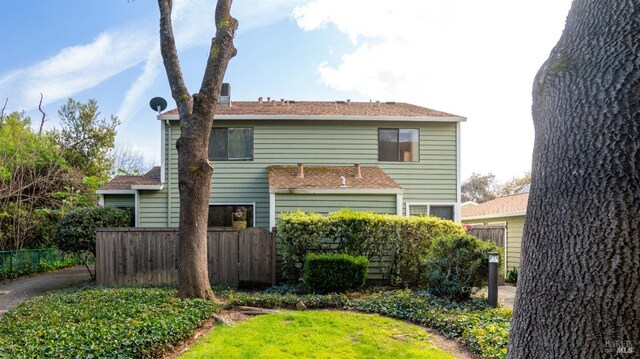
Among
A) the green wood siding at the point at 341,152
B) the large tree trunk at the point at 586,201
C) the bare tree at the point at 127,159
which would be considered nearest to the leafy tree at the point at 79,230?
the green wood siding at the point at 341,152

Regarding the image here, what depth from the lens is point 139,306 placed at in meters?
6.57

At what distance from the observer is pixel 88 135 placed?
23547 millimetres

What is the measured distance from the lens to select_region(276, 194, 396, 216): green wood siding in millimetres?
11625

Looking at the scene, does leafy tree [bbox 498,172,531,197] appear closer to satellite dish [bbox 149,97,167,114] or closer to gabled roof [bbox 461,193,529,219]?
gabled roof [bbox 461,193,529,219]

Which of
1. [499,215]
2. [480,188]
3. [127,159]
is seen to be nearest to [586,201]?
[499,215]

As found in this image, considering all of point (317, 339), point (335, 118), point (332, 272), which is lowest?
point (317, 339)

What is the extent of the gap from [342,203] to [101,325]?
729cm

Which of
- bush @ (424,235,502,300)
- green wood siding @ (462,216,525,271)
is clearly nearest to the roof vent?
bush @ (424,235,502,300)

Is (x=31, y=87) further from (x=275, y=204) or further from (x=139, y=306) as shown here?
(x=139, y=306)

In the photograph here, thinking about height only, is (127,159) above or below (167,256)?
above

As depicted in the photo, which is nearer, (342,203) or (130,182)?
(342,203)

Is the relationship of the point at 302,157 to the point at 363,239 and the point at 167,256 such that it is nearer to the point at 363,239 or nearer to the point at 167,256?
the point at 363,239

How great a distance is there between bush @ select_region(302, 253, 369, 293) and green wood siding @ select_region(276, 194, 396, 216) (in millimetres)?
2759

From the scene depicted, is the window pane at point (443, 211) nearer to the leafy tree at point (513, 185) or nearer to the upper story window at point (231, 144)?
the upper story window at point (231, 144)
